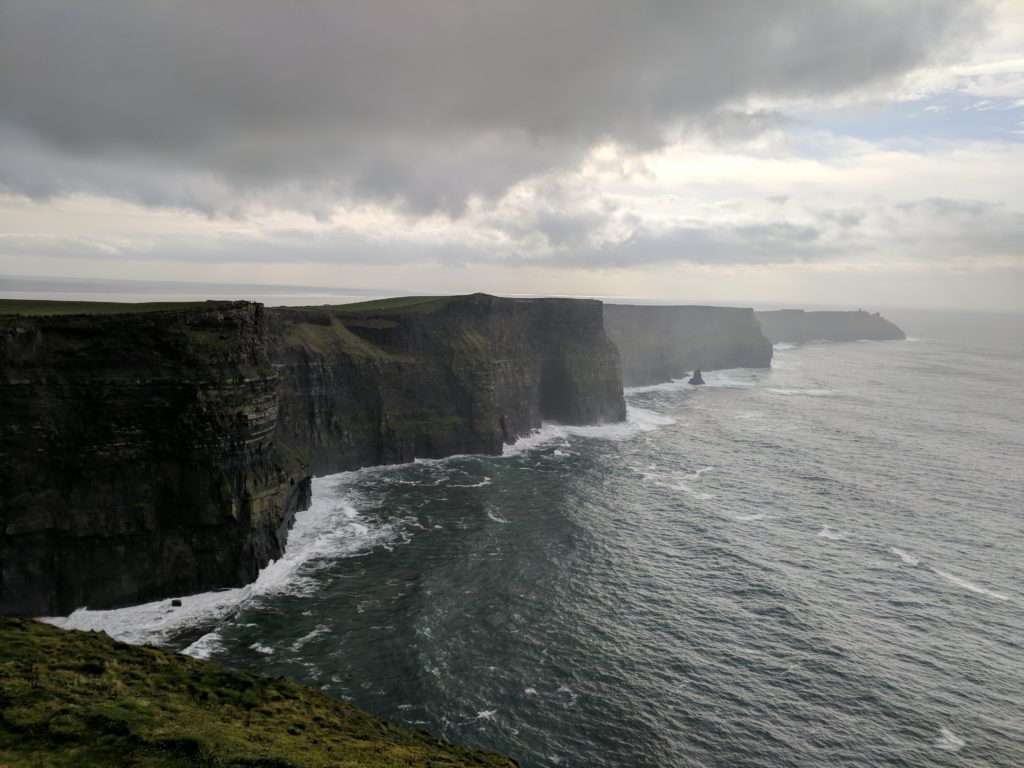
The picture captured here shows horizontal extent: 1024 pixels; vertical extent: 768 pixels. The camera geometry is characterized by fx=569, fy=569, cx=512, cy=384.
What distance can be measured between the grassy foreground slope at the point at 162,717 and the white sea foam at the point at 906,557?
173 feet

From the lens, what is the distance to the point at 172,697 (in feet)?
96.8

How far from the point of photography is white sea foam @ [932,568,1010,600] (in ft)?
178

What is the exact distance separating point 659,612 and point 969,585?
3252 centimetres

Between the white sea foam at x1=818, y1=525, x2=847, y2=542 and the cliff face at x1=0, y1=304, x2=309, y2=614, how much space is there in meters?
62.9

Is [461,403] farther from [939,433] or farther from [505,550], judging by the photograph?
[939,433]

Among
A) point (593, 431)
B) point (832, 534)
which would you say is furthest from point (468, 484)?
point (832, 534)

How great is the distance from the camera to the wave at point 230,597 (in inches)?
1817

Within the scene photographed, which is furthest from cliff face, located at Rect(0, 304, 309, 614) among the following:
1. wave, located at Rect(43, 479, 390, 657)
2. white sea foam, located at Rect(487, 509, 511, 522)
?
white sea foam, located at Rect(487, 509, 511, 522)

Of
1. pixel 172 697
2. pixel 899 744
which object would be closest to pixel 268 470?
pixel 172 697

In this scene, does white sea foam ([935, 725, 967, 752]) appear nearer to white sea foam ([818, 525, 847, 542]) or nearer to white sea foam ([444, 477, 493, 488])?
white sea foam ([818, 525, 847, 542])

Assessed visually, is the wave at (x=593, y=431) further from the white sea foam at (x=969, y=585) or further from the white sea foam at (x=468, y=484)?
the white sea foam at (x=969, y=585)

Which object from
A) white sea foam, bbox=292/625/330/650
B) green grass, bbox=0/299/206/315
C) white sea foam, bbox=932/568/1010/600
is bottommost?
white sea foam, bbox=932/568/1010/600

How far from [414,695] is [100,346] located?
135 feet

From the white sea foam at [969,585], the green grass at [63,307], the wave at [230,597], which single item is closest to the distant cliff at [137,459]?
the wave at [230,597]
